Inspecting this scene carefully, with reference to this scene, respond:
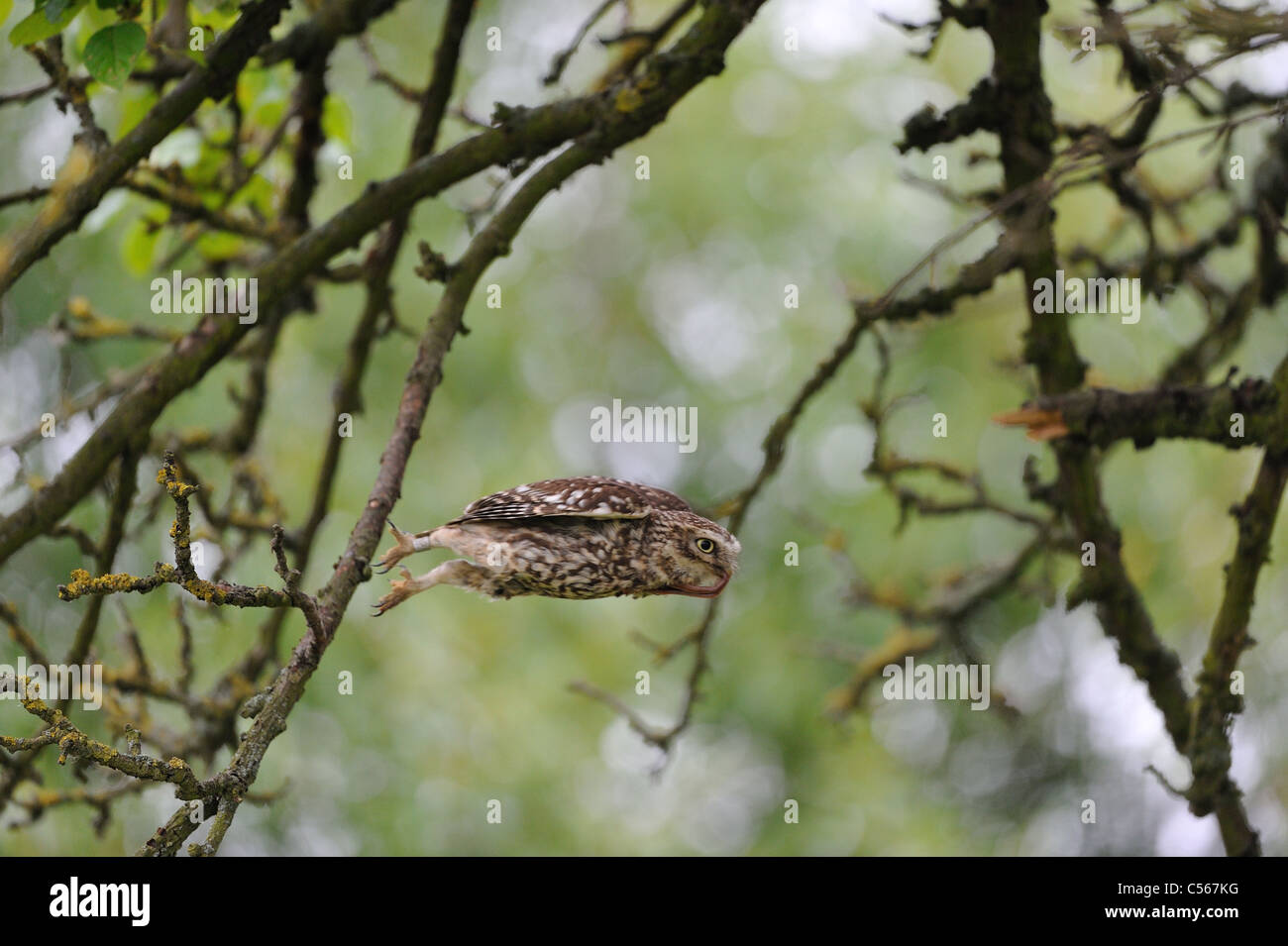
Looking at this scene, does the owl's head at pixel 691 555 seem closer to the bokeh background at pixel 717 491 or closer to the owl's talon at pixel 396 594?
the owl's talon at pixel 396 594

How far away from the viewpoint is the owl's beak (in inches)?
103

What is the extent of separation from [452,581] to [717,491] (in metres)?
8.01

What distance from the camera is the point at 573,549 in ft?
9.16

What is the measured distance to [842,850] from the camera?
37.3 feet

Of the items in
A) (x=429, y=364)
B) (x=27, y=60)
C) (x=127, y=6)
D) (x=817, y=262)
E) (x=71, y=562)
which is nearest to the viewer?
(x=429, y=364)

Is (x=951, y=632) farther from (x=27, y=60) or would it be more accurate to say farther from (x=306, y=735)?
(x=27, y=60)

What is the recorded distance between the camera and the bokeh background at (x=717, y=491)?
1012 centimetres

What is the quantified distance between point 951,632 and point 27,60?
8407 millimetres

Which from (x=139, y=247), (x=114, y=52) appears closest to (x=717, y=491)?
(x=139, y=247)

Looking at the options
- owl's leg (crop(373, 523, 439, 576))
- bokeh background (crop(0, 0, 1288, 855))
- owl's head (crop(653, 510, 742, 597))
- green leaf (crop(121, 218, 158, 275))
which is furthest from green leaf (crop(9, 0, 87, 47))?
bokeh background (crop(0, 0, 1288, 855))

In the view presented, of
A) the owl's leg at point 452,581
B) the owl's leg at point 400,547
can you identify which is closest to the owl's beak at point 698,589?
the owl's leg at point 452,581

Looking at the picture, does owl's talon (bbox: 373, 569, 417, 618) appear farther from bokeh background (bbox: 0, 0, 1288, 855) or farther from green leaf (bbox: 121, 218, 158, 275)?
bokeh background (bbox: 0, 0, 1288, 855)

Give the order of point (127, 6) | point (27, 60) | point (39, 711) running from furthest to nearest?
1. point (27, 60)
2. point (127, 6)
3. point (39, 711)
